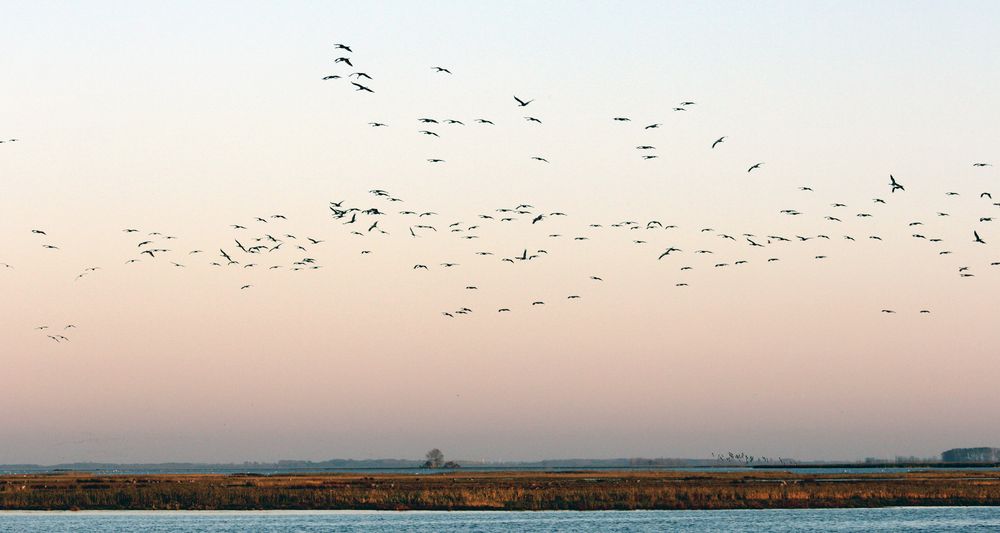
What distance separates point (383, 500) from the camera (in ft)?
330

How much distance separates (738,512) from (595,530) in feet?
63.6

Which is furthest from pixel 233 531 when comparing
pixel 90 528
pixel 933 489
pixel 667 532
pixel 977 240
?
pixel 933 489

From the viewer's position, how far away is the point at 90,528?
8394 centimetres

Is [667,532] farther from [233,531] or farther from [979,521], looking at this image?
[233,531]

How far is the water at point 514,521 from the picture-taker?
81.8 m

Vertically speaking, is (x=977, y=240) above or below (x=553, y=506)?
above

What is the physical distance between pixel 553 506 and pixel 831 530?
25.2 meters

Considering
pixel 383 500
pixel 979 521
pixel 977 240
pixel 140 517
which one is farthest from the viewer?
pixel 383 500

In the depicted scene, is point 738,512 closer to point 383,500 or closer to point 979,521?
point 979,521

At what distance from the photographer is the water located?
8181cm

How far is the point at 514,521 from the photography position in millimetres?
89250

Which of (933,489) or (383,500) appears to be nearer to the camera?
(383,500)

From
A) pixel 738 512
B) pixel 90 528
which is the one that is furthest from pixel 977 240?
pixel 90 528

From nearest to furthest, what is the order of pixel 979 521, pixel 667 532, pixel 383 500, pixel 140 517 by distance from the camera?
1. pixel 667 532
2. pixel 979 521
3. pixel 140 517
4. pixel 383 500
